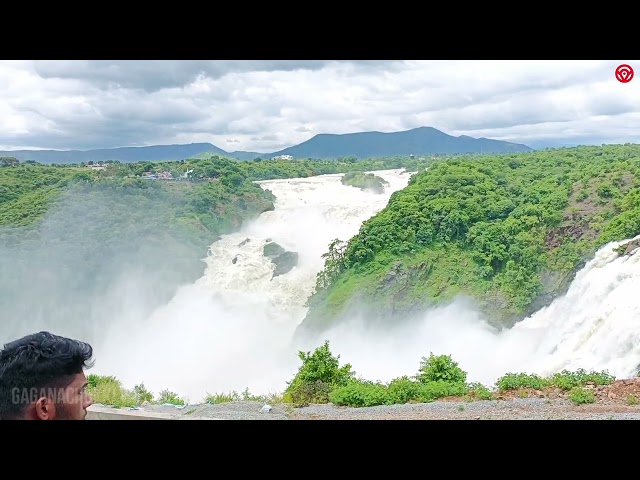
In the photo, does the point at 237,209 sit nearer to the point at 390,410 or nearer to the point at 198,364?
the point at 198,364

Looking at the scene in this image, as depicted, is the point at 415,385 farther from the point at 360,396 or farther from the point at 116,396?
the point at 116,396

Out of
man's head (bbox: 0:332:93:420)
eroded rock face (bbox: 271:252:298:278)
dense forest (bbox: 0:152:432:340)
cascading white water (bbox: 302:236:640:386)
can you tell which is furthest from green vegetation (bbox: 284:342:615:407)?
dense forest (bbox: 0:152:432:340)

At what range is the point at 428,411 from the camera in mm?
4102

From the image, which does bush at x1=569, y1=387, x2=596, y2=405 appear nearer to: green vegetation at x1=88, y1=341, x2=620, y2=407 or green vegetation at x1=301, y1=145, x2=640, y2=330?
green vegetation at x1=88, y1=341, x2=620, y2=407

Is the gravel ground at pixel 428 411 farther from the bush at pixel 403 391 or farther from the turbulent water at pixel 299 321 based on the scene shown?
the turbulent water at pixel 299 321

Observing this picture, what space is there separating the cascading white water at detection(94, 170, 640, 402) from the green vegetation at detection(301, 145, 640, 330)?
1.15ft

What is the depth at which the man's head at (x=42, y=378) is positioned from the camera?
3.75ft

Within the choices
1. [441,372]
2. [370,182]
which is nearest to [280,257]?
[370,182]

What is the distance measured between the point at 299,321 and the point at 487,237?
125 inches

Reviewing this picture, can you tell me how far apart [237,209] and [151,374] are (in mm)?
3695

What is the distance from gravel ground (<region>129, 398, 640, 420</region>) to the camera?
3896mm

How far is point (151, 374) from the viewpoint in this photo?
9469 millimetres

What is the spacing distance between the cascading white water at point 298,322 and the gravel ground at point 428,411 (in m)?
1.72
